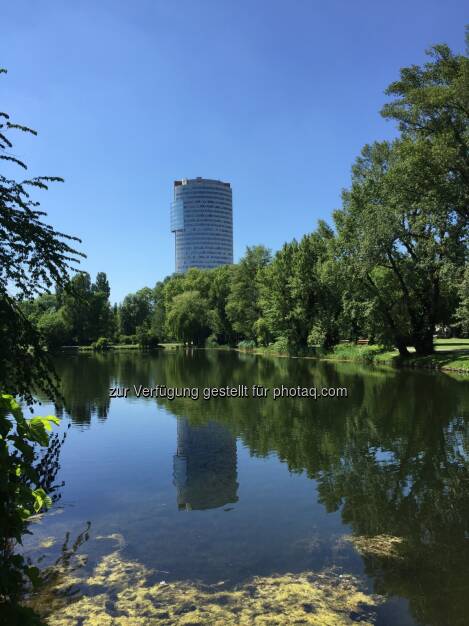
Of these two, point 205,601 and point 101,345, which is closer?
point 205,601

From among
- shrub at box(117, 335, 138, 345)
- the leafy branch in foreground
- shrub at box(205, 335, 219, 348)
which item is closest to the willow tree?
the leafy branch in foreground

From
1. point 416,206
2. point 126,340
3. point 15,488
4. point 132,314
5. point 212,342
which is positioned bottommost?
point 212,342

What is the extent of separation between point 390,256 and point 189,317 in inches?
1983

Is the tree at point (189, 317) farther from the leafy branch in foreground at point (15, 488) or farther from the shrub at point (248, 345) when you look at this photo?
the leafy branch in foreground at point (15, 488)

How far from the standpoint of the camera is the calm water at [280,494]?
7.22 m

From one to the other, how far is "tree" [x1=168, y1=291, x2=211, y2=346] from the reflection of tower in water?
6585 centimetres

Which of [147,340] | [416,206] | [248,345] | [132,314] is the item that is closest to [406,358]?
[416,206]

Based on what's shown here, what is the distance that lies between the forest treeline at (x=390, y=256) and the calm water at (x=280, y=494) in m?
3.82

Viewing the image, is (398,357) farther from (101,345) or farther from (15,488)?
(101,345)

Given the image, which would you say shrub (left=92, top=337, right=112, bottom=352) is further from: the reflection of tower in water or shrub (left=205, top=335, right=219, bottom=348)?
the reflection of tower in water

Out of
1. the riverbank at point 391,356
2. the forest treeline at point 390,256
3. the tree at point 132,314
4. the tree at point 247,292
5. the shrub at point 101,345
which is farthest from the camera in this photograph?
the tree at point 132,314

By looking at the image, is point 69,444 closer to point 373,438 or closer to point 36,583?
point 373,438

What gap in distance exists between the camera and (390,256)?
37.3m

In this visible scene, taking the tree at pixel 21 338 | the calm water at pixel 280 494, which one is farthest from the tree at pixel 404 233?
the tree at pixel 21 338
